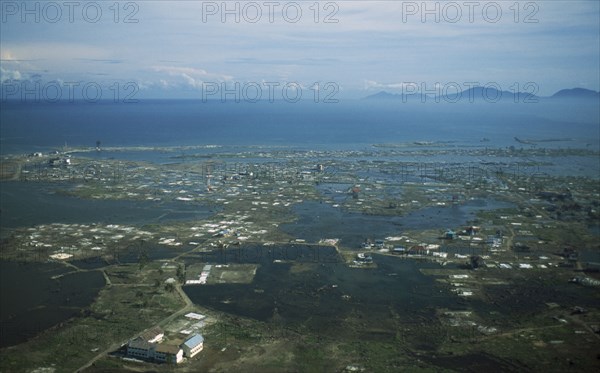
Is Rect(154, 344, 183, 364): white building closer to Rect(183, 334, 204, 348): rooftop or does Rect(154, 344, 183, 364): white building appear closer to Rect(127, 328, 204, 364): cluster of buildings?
Rect(127, 328, 204, 364): cluster of buildings

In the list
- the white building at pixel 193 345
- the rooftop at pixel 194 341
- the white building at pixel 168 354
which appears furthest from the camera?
the rooftop at pixel 194 341

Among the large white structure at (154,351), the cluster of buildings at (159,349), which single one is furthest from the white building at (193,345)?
the large white structure at (154,351)

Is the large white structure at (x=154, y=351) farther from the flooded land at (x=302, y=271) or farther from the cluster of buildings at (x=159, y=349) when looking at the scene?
the flooded land at (x=302, y=271)

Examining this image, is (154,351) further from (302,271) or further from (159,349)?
(302,271)

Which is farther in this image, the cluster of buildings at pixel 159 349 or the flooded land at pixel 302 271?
the flooded land at pixel 302 271

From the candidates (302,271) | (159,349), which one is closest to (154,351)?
(159,349)

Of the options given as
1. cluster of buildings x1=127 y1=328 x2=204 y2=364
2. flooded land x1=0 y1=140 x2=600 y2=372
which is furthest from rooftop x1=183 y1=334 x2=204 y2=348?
flooded land x1=0 y1=140 x2=600 y2=372
